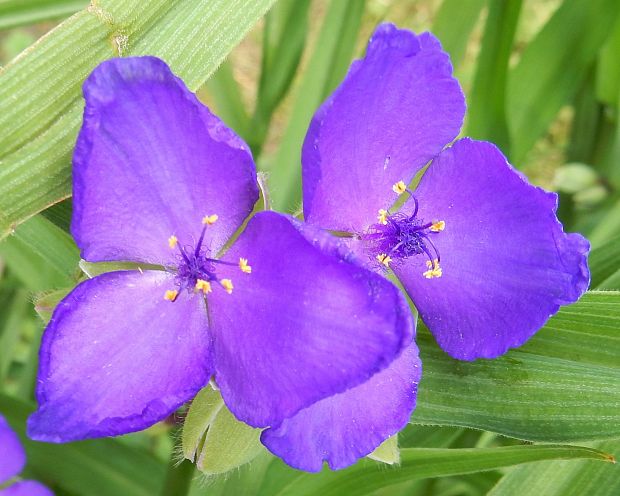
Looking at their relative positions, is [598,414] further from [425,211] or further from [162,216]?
[162,216]

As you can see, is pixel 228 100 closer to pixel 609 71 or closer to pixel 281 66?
pixel 281 66

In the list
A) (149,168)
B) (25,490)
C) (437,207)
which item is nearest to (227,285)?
(149,168)

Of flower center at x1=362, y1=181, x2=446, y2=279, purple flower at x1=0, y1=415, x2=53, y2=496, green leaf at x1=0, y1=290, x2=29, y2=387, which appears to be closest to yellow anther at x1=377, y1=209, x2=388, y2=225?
flower center at x1=362, y1=181, x2=446, y2=279

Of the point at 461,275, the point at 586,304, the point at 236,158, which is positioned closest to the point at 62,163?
the point at 236,158

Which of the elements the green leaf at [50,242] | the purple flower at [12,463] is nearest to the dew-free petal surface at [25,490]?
the purple flower at [12,463]

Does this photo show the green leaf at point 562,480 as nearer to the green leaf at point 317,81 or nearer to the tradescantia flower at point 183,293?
the tradescantia flower at point 183,293

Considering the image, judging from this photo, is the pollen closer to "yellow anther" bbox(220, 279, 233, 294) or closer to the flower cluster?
the flower cluster
